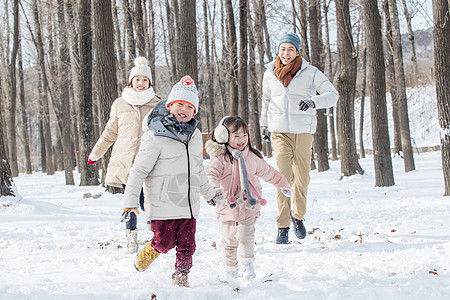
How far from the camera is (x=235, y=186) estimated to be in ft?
11.8

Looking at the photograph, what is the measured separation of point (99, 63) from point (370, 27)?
6332 millimetres

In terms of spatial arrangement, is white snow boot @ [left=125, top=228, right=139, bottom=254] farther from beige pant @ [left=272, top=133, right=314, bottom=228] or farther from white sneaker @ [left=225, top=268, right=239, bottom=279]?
beige pant @ [left=272, top=133, right=314, bottom=228]

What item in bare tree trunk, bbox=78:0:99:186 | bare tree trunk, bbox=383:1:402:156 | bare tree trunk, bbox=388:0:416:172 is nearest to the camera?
bare tree trunk, bbox=78:0:99:186

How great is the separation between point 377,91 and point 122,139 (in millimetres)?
6587

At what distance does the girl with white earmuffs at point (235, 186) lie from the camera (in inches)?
137

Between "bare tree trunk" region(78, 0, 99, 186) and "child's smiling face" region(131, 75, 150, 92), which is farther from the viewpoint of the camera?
"bare tree trunk" region(78, 0, 99, 186)

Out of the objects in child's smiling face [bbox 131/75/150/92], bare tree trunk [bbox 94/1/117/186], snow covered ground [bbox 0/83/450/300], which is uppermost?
bare tree trunk [bbox 94/1/117/186]

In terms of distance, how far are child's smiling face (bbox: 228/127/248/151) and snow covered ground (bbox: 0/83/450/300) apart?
115cm

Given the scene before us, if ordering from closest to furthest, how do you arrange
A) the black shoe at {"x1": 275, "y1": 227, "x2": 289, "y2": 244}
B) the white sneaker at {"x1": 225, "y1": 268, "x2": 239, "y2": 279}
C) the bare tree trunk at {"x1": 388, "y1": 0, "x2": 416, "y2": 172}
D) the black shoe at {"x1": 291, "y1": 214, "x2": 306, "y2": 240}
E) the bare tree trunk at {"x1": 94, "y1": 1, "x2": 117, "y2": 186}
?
the white sneaker at {"x1": 225, "y1": 268, "x2": 239, "y2": 279} < the black shoe at {"x1": 275, "y1": 227, "x2": 289, "y2": 244} < the black shoe at {"x1": 291, "y1": 214, "x2": 306, "y2": 240} < the bare tree trunk at {"x1": 94, "y1": 1, "x2": 117, "y2": 186} < the bare tree trunk at {"x1": 388, "y1": 0, "x2": 416, "y2": 172}

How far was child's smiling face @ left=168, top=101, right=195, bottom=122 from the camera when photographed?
3299mm

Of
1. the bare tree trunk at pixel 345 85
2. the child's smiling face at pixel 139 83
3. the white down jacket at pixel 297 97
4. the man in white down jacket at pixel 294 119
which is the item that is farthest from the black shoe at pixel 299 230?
the bare tree trunk at pixel 345 85

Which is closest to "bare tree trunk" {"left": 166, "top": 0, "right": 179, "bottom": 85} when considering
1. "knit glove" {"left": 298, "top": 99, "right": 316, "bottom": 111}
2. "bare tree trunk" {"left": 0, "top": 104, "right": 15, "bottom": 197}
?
"bare tree trunk" {"left": 0, "top": 104, "right": 15, "bottom": 197}

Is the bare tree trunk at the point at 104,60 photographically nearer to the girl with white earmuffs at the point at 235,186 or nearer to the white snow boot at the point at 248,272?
the girl with white earmuffs at the point at 235,186

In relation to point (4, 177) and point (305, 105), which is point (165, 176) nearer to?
point (305, 105)
